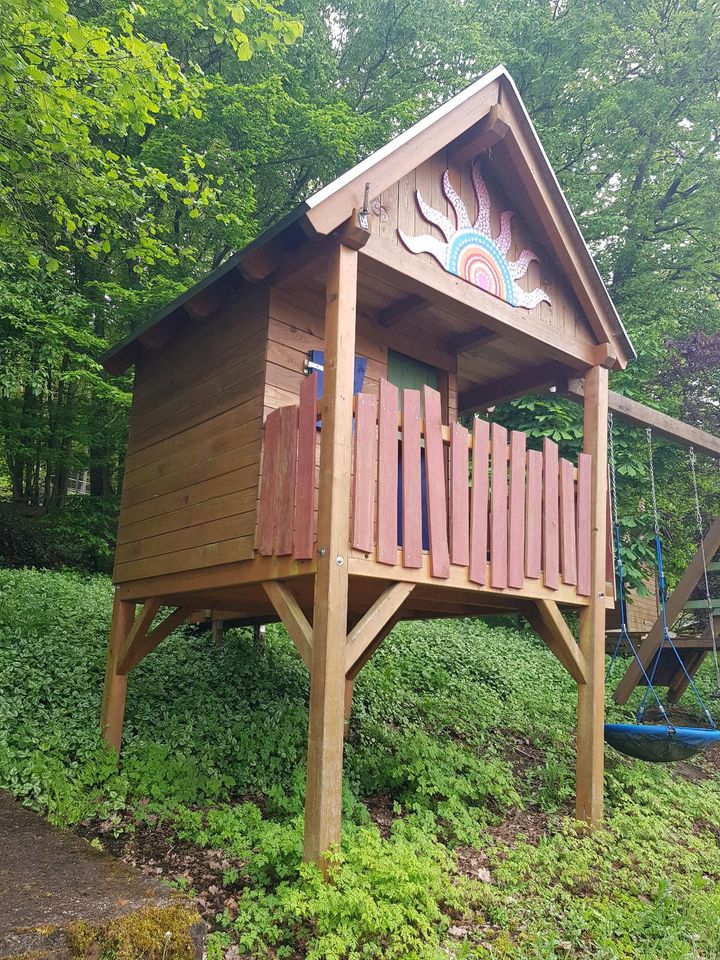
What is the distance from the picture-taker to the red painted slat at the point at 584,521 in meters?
6.95

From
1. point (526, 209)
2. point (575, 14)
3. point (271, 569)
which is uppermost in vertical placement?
point (575, 14)

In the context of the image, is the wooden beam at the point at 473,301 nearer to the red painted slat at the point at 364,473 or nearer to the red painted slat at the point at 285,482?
the red painted slat at the point at 364,473

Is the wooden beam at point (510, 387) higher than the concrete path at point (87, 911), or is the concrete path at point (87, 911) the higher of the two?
the wooden beam at point (510, 387)

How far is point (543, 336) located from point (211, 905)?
17.6ft

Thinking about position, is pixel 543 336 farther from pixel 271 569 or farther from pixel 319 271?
pixel 271 569

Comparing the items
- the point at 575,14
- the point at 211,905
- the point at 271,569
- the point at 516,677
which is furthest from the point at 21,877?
the point at 575,14

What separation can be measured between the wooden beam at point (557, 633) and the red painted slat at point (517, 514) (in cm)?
50

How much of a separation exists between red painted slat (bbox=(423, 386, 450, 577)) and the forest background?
3.85 meters

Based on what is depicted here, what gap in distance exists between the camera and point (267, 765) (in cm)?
693

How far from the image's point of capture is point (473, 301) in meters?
6.40

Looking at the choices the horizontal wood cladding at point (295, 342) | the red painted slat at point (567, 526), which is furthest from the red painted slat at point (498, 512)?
the horizontal wood cladding at point (295, 342)

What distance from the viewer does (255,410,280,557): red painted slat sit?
5.50 meters

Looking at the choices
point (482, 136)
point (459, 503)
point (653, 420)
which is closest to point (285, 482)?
point (459, 503)

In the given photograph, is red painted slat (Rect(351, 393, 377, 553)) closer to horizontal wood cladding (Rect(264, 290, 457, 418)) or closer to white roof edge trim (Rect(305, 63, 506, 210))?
horizontal wood cladding (Rect(264, 290, 457, 418))
